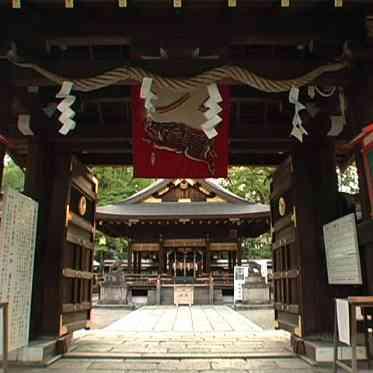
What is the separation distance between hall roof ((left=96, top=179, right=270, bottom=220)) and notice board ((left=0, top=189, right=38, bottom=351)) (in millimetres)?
14228

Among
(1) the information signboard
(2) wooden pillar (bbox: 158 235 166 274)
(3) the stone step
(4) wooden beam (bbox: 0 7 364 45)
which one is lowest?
(3) the stone step

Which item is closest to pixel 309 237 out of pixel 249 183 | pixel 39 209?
pixel 39 209

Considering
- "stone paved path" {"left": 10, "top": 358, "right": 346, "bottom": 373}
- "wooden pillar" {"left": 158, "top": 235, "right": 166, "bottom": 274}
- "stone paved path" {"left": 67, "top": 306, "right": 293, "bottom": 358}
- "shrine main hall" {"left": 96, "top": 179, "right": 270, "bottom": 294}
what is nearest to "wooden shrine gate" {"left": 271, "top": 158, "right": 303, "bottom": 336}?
"stone paved path" {"left": 67, "top": 306, "right": 293, "bottom": 358}

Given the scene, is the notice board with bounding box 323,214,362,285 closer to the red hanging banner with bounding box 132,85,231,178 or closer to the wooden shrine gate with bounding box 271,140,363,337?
the wooden shrine gate with bounding box 271,140,363,337

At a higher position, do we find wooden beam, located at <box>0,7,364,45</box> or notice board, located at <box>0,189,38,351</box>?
wooden beam, located at <box>0,7,364,45</box>

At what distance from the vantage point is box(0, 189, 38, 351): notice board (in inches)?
178

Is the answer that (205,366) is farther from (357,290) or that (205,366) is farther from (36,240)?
(36,240)

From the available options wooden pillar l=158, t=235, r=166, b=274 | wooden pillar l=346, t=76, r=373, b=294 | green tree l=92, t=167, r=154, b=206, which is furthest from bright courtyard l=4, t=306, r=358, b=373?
green tree l=92, t=167, r=154, b=206

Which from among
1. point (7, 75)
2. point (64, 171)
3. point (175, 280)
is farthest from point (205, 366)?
point (175, 280)

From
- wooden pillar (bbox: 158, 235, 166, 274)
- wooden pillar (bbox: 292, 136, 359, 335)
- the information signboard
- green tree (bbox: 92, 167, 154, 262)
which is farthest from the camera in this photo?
green tree (bbox: 92, 167, 154, 262)

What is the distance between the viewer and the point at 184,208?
68.7 ft

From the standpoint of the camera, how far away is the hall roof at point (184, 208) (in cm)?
1972

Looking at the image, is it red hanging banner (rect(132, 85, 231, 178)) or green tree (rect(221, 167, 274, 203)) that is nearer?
red hanging banner (rect(132, 85, 231, 178))

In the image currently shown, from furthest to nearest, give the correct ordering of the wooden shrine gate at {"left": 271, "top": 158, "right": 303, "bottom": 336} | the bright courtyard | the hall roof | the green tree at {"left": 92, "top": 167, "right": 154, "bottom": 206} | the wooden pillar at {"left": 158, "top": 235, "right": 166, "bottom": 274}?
1. the green tree at {"left": 92, "top": 167, "right": 154, "bottom": 206}
2. the wooden pillar at {"left": 158, "top": 235, "right": 166, "bottom": 274}
3. the hall roof
4. the wooden shrine gate at {"left": 271, "top": 158, "right": 303, "bottom": 336}
5. the bright courtyard
